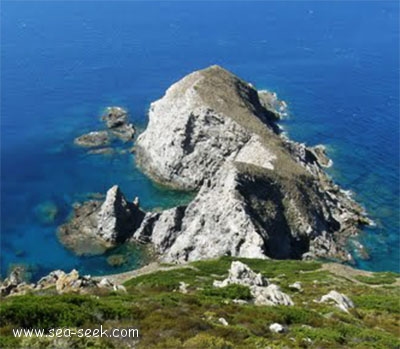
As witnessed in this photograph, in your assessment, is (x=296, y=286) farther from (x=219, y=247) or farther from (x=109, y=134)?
(x=109, y=134)

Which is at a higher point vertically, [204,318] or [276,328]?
[204,318]

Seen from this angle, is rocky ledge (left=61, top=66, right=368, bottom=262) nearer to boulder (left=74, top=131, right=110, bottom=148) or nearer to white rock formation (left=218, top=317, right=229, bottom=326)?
boulder (left=74, top=131, right=110, bottom=148)

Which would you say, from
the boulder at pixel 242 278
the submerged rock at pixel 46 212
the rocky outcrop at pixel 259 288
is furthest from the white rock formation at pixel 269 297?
the submerged rock at pixel 46 212

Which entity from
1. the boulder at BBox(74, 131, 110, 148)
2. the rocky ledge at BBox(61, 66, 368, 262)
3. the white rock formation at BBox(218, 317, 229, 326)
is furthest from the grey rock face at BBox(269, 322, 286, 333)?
the boulder at BBox(74, 131, 110, 148)

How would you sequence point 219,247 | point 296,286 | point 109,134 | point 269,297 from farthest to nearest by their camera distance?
point 109,134
point 219,247
point 296,286
point 269,297

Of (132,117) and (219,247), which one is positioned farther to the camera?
(132,117)

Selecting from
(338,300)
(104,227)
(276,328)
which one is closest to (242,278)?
(338,300)
